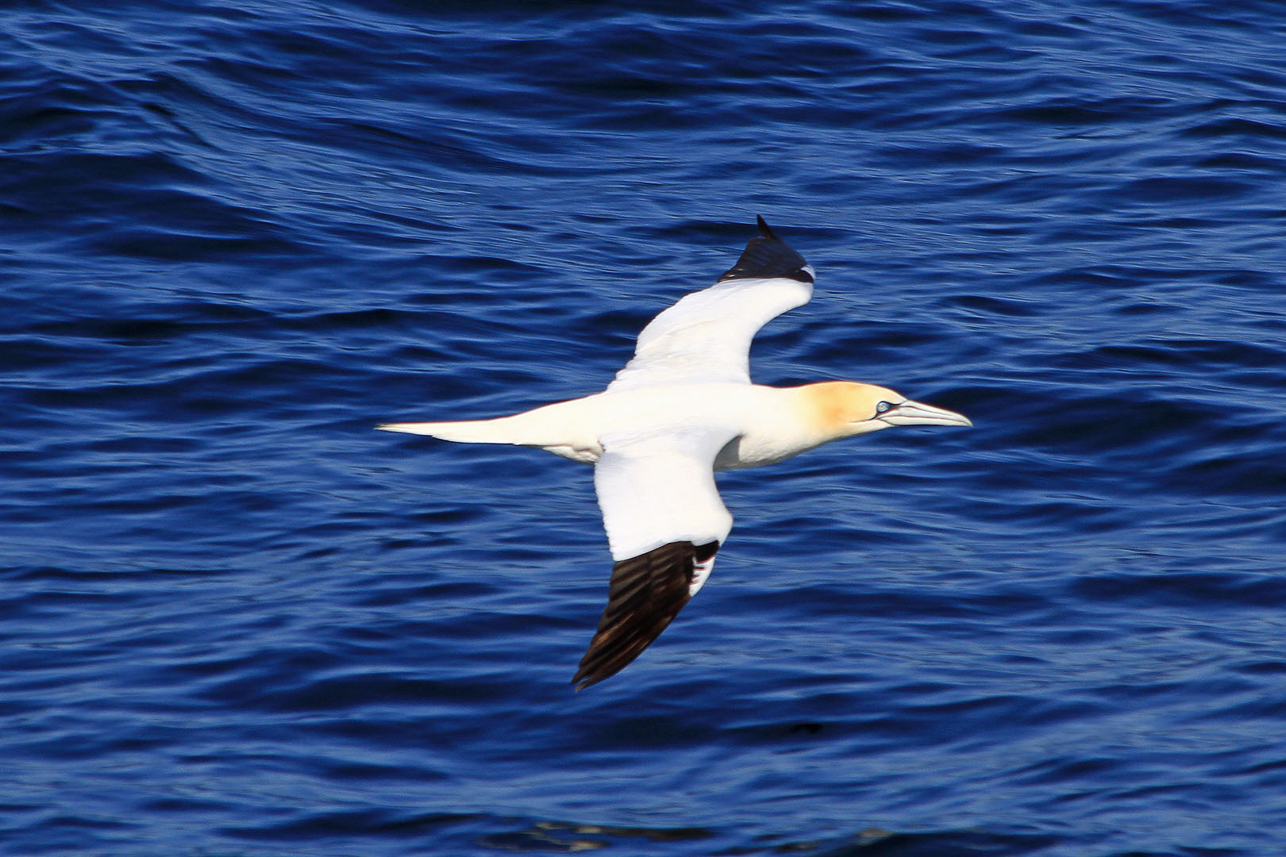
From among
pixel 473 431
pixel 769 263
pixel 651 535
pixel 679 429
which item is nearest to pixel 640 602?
pixel 651 535

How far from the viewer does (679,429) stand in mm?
7762

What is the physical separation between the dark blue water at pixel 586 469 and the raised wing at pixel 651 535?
2.96 feet

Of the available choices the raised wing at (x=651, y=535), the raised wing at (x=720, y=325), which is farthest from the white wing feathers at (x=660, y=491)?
the raised wing at (x=720, y=325)

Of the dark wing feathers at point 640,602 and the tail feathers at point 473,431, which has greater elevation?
the tail feathers at point 473,431

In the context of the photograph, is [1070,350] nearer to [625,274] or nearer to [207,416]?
[625,274]

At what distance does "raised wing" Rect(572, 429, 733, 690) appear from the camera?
646cm

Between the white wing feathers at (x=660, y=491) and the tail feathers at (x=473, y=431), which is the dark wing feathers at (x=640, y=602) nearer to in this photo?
the white wing feathers at (x=660, y=491)

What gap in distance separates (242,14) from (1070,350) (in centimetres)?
945

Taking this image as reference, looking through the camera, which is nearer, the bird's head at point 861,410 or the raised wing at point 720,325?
the bird's head at point 861,410

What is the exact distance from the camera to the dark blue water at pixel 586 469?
23.8ft

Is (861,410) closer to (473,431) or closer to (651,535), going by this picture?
(473,431)

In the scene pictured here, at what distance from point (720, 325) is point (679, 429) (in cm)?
188

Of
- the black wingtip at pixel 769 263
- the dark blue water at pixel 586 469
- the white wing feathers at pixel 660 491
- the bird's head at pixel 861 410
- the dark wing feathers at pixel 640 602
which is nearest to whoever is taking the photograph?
the dark wing feathers at pixel 640 602

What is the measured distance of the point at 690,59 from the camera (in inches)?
668
